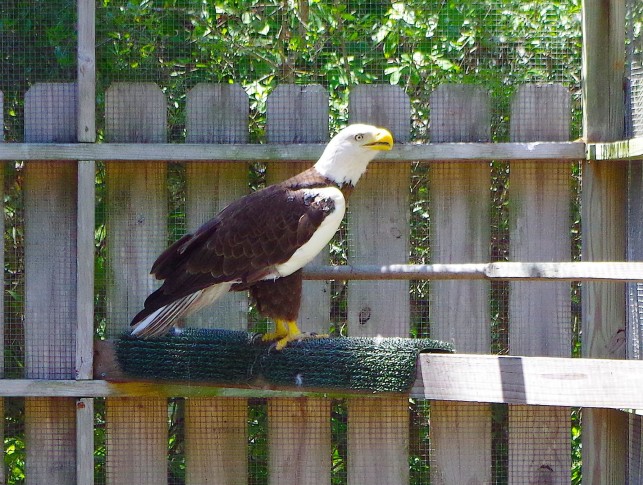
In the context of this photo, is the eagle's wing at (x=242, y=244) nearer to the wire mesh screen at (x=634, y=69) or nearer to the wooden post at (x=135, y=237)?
the wooden post at (x=135, y=237)

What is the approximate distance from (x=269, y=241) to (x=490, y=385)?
2.87 feet

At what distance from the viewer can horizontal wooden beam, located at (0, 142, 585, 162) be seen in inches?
140

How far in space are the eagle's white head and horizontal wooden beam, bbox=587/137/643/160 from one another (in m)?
0.71

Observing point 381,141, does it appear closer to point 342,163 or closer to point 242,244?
point 342,163

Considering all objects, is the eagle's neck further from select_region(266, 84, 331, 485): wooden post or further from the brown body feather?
select_region(266, 84, 331, 485): wooden post

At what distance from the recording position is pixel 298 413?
12.2 feet

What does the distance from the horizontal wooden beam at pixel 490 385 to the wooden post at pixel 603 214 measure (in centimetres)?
49

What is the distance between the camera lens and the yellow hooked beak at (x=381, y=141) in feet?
11.1

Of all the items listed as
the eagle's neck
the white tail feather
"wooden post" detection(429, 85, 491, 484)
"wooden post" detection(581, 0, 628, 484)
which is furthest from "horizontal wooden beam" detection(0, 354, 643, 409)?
the eagle's neck

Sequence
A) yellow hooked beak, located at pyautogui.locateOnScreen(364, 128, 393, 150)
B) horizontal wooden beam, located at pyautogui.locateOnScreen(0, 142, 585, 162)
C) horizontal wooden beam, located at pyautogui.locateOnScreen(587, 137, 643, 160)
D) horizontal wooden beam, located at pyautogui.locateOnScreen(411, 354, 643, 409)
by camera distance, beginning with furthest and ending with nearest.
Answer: horizontal wooden beam, located at pyautogui.locateOnScreen(0, 142, 585, 162)
yellow hooked beak, located at pyautogui.locateOnScreen(364, 128, 393, 150)
horizontal wooden beam, located at pyautogui.locateOnScreen(587, 137, 643, 160)
horizontal wooden beam, located at pyautogui.locateOnScreen(411, 354, 643, 409)

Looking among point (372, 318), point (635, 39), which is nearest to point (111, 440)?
point (372, 318)

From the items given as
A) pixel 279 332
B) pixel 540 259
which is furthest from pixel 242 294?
pixel 540 259

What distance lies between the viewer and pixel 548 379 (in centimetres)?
316

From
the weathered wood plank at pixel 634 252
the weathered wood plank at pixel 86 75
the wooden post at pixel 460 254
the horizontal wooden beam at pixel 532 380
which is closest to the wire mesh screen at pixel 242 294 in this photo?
the wooden post at pixel 460 254
